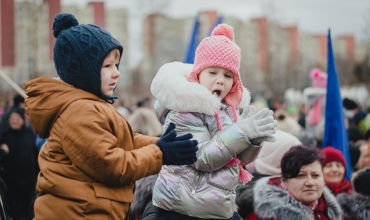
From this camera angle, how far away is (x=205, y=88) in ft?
10.9

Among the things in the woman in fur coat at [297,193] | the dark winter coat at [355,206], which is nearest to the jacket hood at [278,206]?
the woman in fur coat at [297,193]

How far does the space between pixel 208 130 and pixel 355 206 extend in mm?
1909

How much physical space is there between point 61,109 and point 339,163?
338 cm

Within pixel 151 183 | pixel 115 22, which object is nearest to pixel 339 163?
pixel 151 183

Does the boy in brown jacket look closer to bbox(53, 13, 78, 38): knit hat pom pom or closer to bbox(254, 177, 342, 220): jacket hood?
bbox(53, 13, 78, 38): knit hat pom pom

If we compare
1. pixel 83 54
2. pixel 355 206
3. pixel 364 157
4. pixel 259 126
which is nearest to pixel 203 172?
pixel 259 126

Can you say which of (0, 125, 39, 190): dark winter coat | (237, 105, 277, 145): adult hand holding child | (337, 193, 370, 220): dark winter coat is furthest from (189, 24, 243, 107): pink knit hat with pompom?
(0, 125, 39, 190): dark winter coat

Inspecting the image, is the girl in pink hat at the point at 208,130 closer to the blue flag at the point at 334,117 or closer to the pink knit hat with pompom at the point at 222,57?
the pink knit hat with pompom at the point at 222,57

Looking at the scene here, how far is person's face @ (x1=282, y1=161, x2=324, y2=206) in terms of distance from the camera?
4.26 metres

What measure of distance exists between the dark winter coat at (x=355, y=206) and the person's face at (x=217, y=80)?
6.09ft

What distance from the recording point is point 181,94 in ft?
10.8

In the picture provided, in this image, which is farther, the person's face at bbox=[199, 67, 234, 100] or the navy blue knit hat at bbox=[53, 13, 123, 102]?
the person's face at bbox=[199, 67, 234, 100]

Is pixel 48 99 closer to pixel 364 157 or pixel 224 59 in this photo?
pixel 224 59

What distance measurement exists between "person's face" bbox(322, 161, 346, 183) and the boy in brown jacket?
2.91 meters
